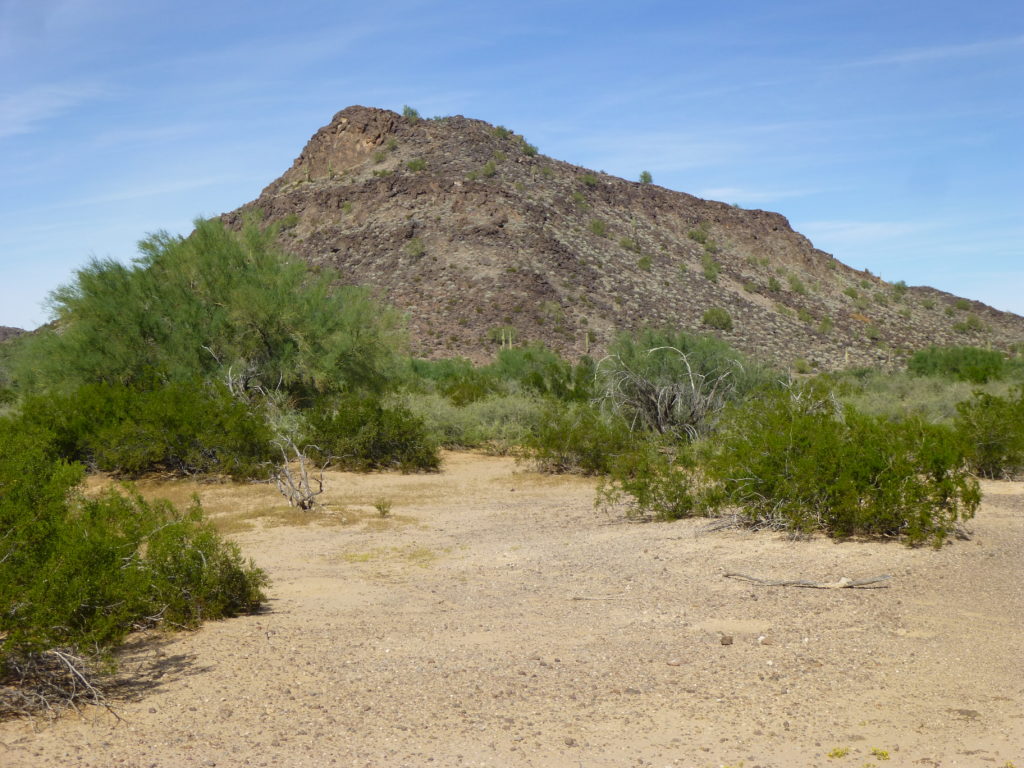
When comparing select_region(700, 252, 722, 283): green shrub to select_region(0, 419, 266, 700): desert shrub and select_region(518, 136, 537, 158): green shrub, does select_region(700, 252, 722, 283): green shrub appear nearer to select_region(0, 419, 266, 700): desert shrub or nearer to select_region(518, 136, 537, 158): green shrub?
select_region(518, 136, 537, 158): green shrub

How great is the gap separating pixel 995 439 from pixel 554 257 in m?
47.9

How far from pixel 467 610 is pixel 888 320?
7316cm

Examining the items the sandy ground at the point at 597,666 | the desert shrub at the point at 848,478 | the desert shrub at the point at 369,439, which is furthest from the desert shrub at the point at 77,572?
the desert shrub at the point at 369,439

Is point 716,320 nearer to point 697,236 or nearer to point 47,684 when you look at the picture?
point 697,236

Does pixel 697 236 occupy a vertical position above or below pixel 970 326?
above

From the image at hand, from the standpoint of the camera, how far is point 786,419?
10633 mm

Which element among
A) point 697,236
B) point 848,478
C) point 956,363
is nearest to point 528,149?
point 697,236

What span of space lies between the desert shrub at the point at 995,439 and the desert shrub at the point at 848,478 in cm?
407

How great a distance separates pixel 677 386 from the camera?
18922 millimetres

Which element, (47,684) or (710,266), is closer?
(47,684)

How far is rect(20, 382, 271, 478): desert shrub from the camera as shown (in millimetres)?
16781

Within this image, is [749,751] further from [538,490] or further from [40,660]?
[538,490]

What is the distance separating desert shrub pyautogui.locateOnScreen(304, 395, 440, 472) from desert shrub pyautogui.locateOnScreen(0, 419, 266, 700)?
10757 millimetres

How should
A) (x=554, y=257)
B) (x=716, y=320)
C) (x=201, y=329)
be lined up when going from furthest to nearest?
(x=554, y=257)
(x=716, y=320)
(x=201, y=329)
